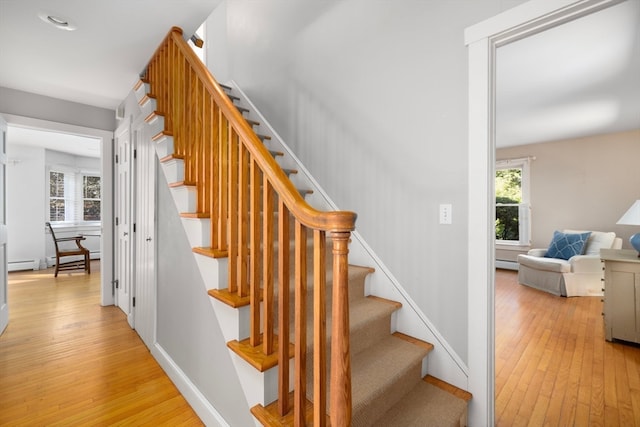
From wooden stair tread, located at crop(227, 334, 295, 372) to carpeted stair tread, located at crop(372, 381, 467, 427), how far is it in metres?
0.58

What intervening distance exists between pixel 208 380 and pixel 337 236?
1355 millimetres

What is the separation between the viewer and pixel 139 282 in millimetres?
2748

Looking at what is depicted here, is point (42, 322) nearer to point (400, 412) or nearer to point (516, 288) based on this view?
point (400, 412)

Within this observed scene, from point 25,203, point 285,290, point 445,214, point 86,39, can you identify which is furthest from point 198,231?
point 25,203

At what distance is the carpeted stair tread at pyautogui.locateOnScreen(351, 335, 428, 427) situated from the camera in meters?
1.27

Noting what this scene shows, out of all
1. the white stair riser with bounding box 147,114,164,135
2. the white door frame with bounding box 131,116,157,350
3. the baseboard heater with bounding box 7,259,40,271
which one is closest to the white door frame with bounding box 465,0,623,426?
the white stair riser with bounding box 147,114,164,135

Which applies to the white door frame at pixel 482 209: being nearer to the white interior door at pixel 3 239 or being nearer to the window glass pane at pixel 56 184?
the white interior door at pixel 3 239

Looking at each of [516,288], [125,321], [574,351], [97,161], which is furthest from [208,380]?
[97,161]

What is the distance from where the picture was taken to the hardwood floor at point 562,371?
1.75 meters

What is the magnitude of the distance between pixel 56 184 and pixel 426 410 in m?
8.19

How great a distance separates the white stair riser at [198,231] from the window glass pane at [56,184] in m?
6.77

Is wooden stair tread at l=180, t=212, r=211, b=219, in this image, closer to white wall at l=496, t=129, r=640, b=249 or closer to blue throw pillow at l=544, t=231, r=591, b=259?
blue throw pillow at l=544, t=231, r=591, b=259

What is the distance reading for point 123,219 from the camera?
3.29m

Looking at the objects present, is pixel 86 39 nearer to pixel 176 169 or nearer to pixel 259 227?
pixel 176 169
